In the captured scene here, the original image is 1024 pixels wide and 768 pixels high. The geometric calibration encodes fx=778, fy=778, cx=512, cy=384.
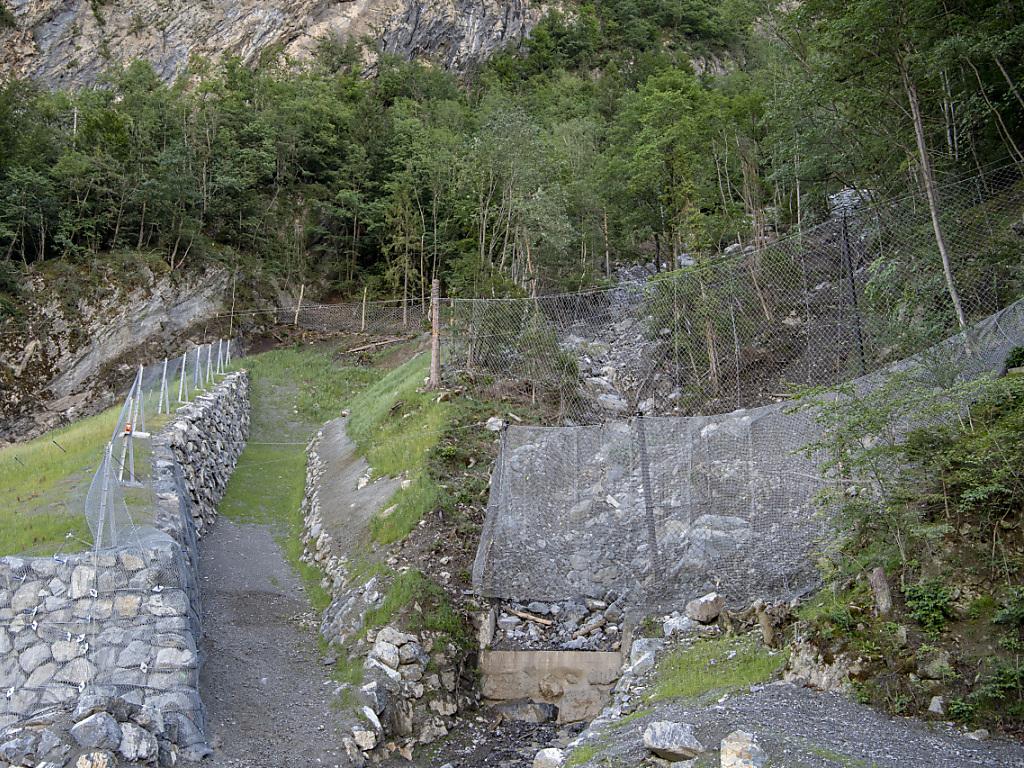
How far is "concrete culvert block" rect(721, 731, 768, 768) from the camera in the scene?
4953 mm

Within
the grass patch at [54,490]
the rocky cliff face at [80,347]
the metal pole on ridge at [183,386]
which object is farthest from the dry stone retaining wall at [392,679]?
the rocky cliff face at [80,347]

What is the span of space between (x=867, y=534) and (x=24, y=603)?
8.11m

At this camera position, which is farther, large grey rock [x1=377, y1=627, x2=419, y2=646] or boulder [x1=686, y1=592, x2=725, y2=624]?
large grey rock [x1=377, y1=627, x2=419, y2=646]

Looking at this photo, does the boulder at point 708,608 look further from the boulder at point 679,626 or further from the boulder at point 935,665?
the boulder at point 935,665

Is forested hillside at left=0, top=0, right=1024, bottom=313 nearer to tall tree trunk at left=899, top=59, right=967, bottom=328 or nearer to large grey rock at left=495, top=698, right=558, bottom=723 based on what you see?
tall tree trunk at left=899, top=59, right=967, bottom=328

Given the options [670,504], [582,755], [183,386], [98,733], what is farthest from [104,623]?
[183,386]

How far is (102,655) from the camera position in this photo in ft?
24.7

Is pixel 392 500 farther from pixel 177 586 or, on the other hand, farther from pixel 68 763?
pixel 68 763

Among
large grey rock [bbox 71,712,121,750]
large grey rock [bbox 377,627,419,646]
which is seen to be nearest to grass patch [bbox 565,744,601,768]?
large grey rock [bbox 377,627,419,646]

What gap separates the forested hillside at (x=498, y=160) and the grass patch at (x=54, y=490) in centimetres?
999

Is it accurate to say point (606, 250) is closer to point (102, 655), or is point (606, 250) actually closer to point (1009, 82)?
point (1009, 82)

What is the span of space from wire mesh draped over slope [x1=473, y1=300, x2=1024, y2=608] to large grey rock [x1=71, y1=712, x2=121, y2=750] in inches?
166

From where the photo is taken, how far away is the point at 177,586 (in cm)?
827

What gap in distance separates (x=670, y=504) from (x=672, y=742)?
379 cm
